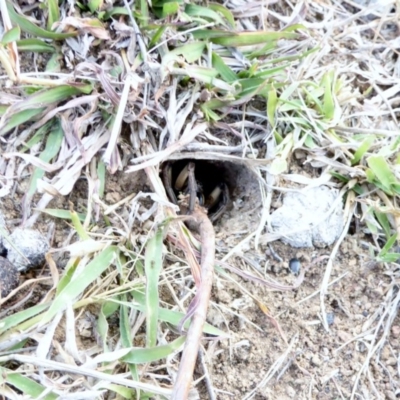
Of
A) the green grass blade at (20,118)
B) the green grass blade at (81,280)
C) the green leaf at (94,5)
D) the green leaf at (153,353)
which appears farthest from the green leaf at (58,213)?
the green leaf at (94,5)

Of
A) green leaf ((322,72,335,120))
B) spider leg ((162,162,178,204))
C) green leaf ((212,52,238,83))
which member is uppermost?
green leaf ((212,52,238,83))

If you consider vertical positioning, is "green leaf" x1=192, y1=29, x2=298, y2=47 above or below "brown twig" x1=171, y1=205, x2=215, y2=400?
above

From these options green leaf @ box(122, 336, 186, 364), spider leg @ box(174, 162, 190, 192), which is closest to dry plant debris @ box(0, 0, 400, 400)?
green leaf @ box(122, 336, 186, 364)

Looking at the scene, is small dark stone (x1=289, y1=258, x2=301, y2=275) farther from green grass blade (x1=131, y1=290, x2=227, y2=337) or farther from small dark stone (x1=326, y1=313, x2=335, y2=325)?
green grass blade (x1=131, y1=290, x2=227, y2=337)

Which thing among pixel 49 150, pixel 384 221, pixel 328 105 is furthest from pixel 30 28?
pixel 384 221

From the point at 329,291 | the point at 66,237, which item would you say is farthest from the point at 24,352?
the point at 329,291

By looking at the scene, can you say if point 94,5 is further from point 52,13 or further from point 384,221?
point 384,221

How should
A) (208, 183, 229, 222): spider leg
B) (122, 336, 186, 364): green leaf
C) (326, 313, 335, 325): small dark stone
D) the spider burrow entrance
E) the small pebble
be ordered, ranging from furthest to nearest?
(208, 183, 229, 222): spider leg, the spider burrow entrance, (326, 313, 335, 325): small dark stone, the small pebble, (122, 336, 186, 364): green leaf
